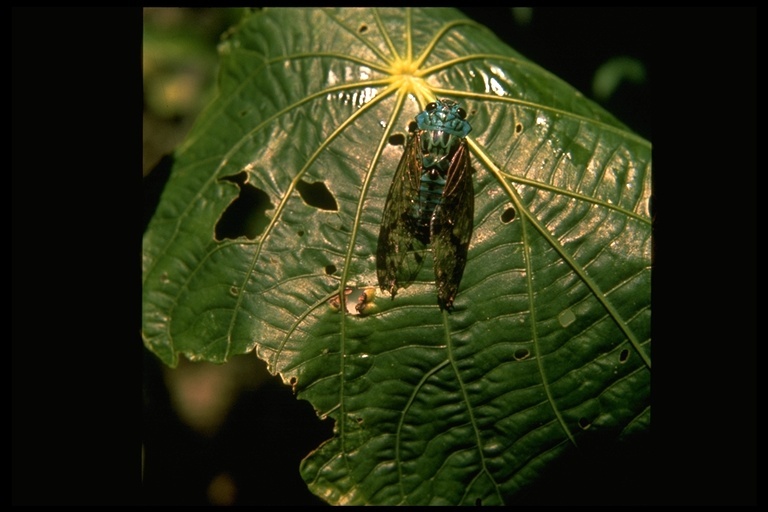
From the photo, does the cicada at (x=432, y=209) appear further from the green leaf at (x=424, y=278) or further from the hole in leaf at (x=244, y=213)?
the hole in leaf at (x=244, y=213)

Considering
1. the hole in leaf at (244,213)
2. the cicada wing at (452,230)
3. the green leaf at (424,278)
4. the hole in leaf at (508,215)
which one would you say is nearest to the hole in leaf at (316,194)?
the green leaf at (424,278)

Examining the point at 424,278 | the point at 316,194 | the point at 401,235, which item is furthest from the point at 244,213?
the point at 424,278

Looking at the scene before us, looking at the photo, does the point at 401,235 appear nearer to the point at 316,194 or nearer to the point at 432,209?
the point at 432,209

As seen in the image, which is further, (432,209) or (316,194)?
(316,194)

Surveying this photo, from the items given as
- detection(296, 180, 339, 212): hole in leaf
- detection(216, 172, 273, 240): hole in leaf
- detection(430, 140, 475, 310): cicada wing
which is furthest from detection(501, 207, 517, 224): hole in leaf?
detection(216, 172, 273, 240): hole in leaf

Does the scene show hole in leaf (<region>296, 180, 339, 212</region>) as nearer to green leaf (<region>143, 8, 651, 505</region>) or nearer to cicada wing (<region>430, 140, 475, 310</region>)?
green leaf (<region>143, 8, 651, 505</region>)

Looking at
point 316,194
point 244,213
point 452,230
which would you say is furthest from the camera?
point 244,213
